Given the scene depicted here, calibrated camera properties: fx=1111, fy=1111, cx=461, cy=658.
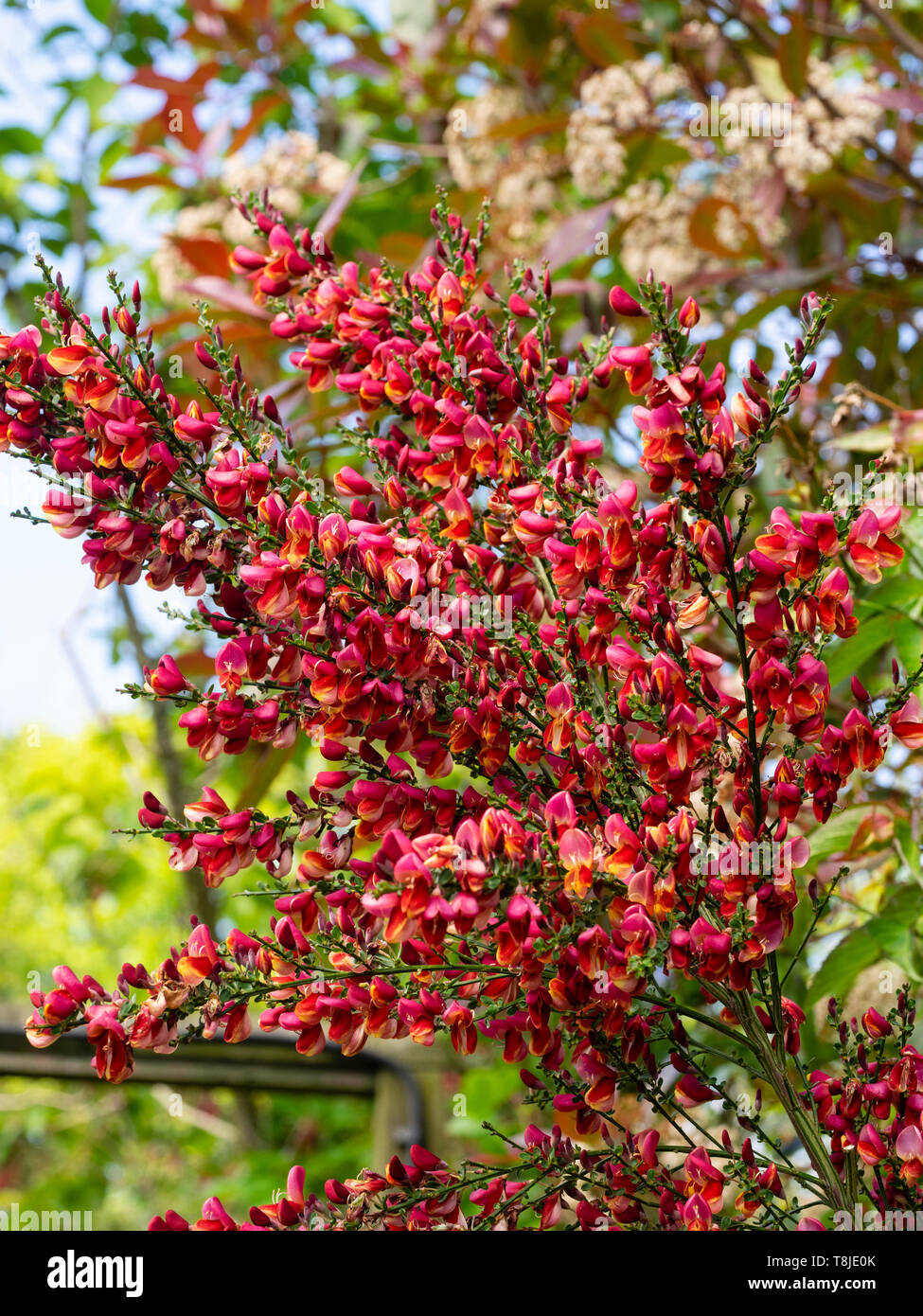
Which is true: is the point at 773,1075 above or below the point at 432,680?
below

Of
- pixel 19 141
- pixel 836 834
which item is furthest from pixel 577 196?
pixel 836 834

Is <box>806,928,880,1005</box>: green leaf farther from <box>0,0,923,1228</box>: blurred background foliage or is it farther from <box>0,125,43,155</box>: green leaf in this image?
<box>0,125,43,155</box>: green leaf

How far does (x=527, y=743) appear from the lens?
1.65 feet

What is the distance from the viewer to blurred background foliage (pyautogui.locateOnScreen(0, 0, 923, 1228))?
2.97ft

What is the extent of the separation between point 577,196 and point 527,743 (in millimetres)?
1530

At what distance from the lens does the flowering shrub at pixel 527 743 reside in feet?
1.50

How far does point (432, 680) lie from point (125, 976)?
186mm

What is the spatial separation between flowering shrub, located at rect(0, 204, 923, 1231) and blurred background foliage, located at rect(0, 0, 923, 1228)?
160mm

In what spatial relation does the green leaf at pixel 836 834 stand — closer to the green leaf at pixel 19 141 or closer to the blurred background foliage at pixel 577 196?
the blurred background foliage at pixel 577 196

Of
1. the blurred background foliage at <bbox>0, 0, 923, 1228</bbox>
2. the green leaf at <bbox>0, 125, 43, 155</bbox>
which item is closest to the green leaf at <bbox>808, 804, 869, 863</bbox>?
the blurred background foliage at <bbox>0, 0, 923, 1228</bbox>

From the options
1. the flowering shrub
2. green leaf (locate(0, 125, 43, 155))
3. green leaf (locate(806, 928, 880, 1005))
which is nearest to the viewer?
the flowering shrub

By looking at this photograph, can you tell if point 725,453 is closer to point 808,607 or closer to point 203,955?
point 808,607
